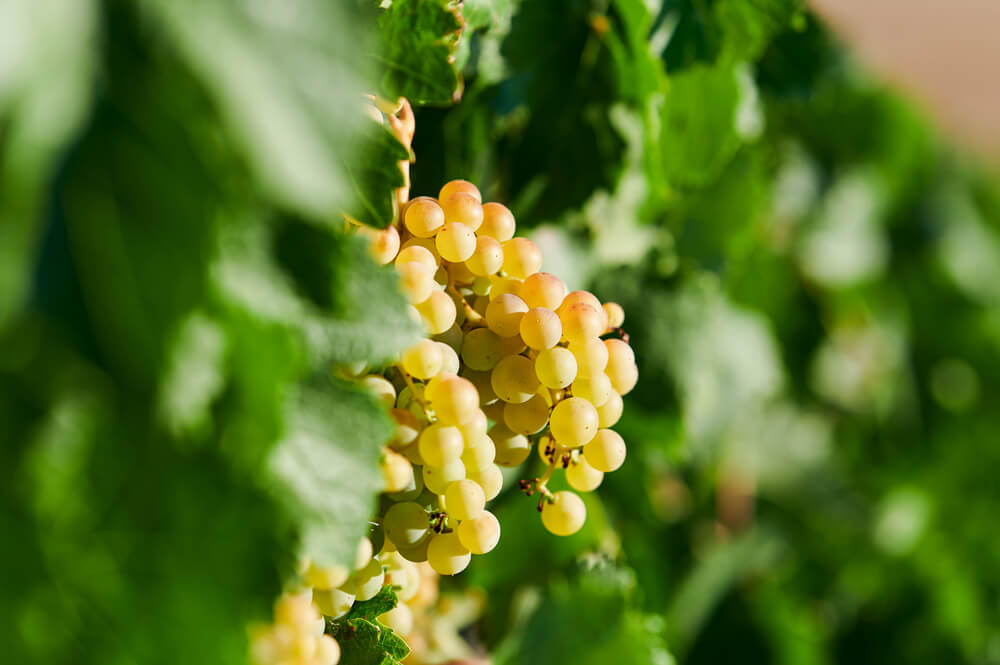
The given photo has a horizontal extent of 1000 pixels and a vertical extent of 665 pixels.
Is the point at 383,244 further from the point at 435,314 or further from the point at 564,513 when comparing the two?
the point at 564,513

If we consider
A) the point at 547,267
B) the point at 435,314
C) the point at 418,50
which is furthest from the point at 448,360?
the point at 547,267

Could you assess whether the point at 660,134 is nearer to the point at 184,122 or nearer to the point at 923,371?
the point at 184,122

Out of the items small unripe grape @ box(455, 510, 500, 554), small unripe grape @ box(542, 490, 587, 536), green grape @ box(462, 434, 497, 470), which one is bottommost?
small unripe grape @ box(542, 490, 587, 536)

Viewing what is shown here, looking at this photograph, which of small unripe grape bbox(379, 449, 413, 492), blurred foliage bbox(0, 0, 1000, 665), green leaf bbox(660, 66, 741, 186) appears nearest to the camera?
blurred foliage bbox(0, 0, 1000, 665)

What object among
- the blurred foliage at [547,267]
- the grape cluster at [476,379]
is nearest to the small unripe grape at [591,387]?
the grape cluster at [476,379]

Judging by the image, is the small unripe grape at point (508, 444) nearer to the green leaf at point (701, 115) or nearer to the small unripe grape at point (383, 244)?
the small unripe grape at point (383, 244)

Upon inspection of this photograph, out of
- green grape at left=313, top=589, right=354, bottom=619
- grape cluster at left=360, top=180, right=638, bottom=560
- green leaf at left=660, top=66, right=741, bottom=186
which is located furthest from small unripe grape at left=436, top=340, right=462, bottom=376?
green leaf at left=660, top=66, right=741, bottom=186

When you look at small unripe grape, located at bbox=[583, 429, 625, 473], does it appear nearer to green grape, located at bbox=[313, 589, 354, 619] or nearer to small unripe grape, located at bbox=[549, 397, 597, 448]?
small unripe grape, located at bbox=[549, 397, 597, 448]
